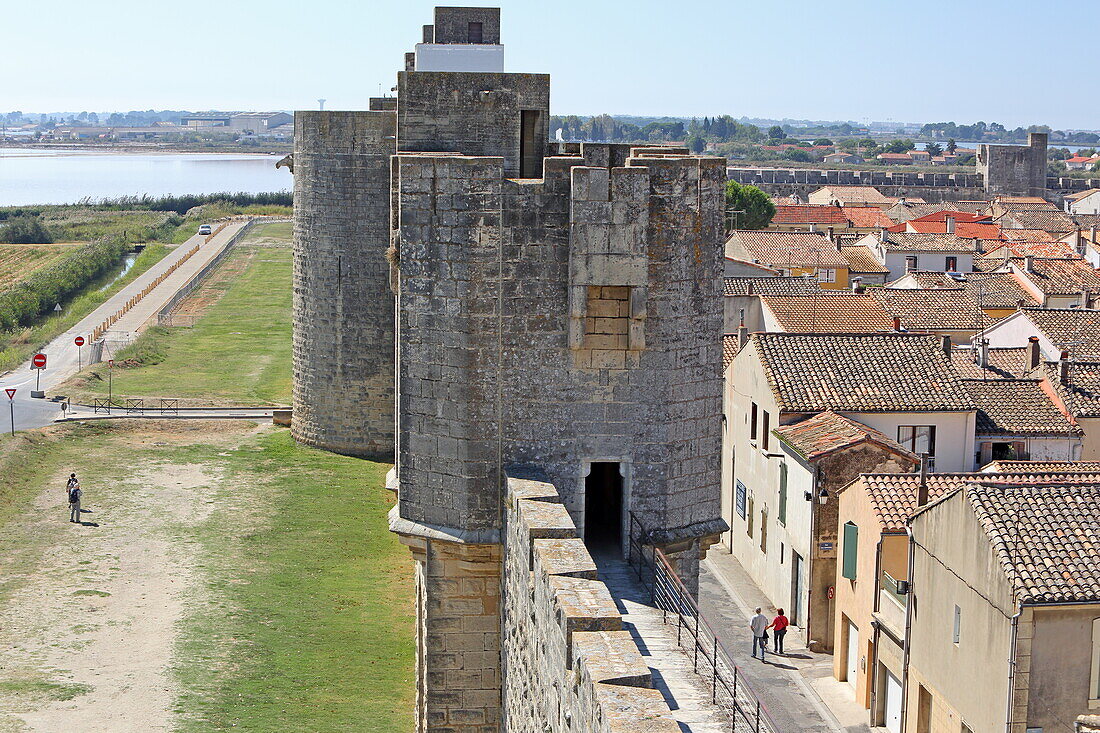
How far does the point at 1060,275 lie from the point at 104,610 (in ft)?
132

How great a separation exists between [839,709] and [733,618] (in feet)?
15.3

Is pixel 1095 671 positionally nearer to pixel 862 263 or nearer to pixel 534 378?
pixel 534 378

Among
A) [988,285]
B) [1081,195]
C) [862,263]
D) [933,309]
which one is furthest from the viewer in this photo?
[1081,195]

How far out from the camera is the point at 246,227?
107 m

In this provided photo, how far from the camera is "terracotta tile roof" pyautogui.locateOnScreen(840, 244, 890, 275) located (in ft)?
197

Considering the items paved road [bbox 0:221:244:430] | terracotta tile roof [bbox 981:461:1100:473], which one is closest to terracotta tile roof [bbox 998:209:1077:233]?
paved road [bbox 0:221:244:430]

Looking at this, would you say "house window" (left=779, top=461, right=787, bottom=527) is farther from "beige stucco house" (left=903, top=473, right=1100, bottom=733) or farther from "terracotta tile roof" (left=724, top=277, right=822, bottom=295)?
"terracotta tile roof" (left=724, top=277, right=822, bottom=295)

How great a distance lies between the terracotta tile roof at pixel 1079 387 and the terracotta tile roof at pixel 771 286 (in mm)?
13891

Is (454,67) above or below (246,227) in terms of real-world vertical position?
above

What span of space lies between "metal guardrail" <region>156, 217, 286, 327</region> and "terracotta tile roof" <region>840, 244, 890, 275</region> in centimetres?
2680

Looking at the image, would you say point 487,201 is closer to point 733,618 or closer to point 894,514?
point 894,514

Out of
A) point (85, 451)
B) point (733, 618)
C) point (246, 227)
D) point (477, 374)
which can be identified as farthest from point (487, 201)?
point (246, 227)

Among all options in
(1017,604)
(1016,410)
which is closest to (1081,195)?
(1016,410)

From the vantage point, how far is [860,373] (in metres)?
29.1
